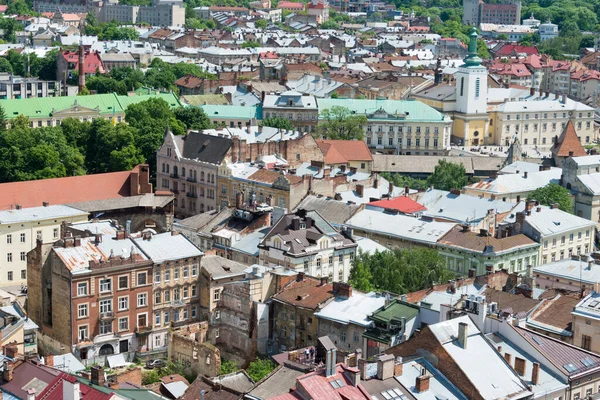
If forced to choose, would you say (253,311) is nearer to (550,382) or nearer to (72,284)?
(72,284)

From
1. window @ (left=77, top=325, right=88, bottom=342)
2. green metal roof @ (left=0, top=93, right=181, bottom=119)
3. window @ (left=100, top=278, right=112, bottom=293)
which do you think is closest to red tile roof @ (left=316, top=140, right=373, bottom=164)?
green metal roof @ (left=0, top=93, right=181, bottom=119)

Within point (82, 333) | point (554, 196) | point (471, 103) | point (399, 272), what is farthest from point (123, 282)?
point (471, 103)

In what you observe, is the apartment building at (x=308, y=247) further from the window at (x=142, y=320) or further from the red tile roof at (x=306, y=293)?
the window at (x=142, y=320)

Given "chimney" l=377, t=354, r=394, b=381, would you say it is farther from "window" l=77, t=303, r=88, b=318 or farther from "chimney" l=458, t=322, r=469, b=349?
"window" l=77, t=303, r=88, b=318

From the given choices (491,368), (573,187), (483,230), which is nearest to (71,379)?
(491,368)

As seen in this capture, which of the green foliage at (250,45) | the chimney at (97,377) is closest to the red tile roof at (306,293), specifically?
the chimney at (97,377)

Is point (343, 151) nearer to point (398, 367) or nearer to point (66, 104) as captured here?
point (66, 104)
